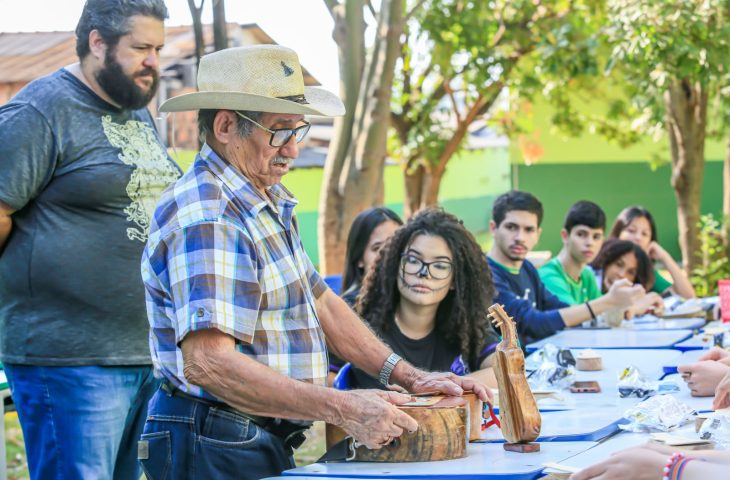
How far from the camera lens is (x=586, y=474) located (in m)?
2.25

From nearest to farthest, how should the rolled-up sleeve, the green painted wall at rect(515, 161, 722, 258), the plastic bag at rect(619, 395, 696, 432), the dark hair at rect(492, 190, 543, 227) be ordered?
1. the rolled-up sleeve
2. the plastic bag at rect(619, 395, 696, 432)
3. the dark hair at rect(492, 190, 543, 227)
4. the green painted wall at rect(515, 161, 722, 258)

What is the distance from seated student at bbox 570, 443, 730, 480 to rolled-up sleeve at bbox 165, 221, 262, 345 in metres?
0.84

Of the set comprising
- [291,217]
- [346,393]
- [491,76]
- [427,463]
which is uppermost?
[491,76]

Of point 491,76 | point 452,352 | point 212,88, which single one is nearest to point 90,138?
point 212,88

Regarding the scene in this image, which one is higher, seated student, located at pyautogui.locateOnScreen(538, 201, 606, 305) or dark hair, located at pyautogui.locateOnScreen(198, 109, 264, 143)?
dark hair, located at pyautogui.locateOnScreen(198, 109, 264, 143)

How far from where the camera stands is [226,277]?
250cm

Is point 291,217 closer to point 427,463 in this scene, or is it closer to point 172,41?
point 427,463

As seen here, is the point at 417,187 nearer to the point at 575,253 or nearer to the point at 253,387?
the point at 575,253

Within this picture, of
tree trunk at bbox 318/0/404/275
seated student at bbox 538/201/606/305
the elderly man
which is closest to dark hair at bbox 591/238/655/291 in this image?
seated student at bbox 538/201/606/305

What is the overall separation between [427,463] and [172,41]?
6496mm

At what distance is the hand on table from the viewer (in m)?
2.12

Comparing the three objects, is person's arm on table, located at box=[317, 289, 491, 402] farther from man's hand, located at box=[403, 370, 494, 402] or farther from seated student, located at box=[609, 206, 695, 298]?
seated student, located at box=[609, 206, 695, 298]

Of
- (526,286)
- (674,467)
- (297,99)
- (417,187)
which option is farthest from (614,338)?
(417,187)

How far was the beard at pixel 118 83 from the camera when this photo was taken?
11.2 feet
